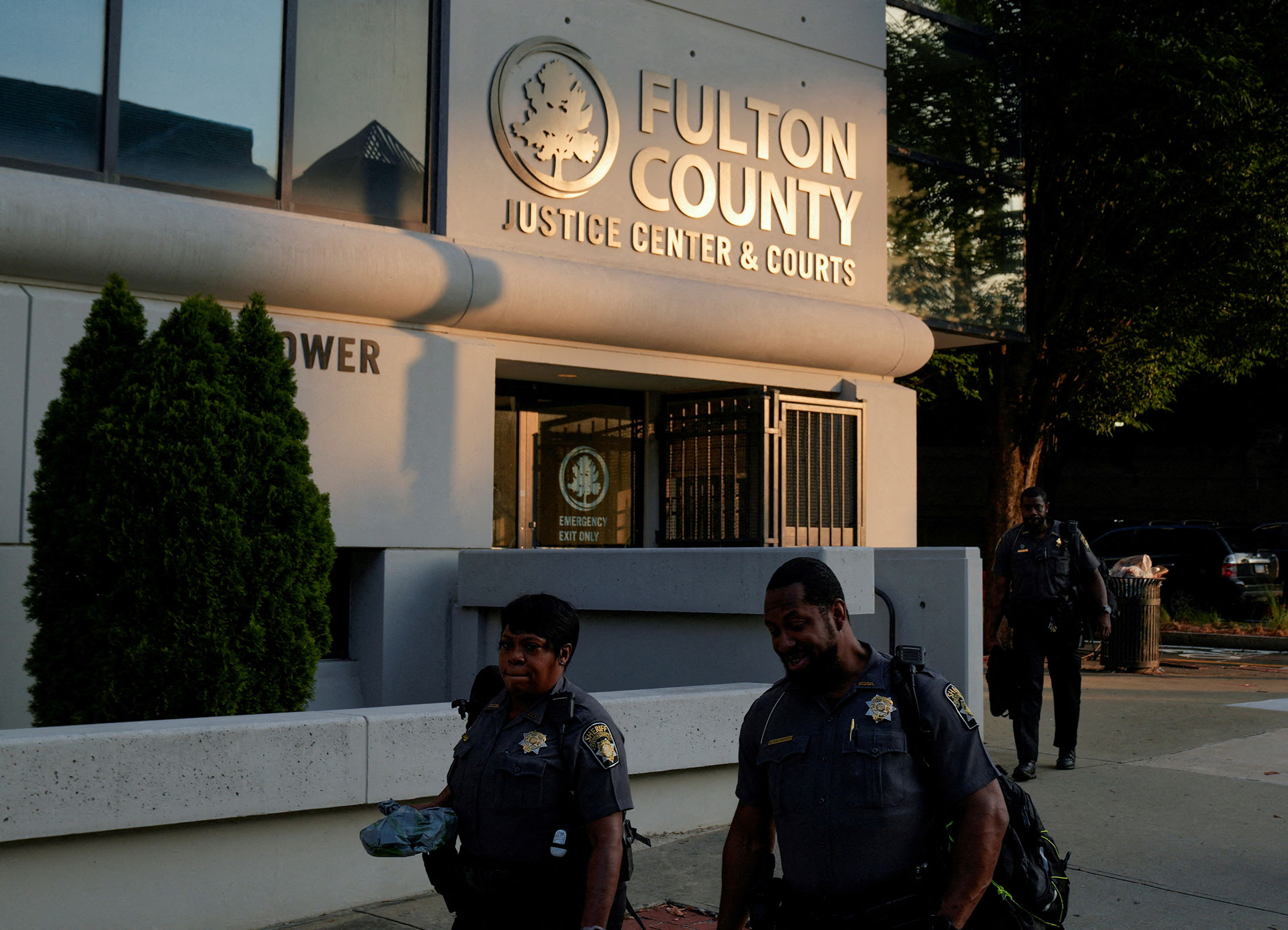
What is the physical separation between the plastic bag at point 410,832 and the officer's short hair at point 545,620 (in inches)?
19.9

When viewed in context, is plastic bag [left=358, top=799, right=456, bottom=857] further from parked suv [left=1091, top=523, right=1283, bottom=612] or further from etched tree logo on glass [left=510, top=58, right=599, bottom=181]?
parked suv [left=1091, top=523, right=1283, bottom=612]

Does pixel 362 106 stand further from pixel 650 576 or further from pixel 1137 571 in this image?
pixel 1137 571

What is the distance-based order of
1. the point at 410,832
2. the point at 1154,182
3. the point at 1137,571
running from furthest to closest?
the point at 1154,182 → the point at 1137,571 → the point at 410,832

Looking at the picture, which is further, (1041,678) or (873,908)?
(1041,678)

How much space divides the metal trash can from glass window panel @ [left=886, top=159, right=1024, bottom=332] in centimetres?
337

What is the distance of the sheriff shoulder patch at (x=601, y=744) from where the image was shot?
3398mm

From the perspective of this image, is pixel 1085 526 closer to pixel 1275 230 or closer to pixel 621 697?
pixel 1275 230

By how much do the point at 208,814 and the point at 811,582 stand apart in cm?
341

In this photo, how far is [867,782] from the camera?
2.96 metres

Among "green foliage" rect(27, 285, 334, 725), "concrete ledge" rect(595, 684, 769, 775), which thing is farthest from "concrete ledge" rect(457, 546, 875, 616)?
"green foliage" rect(27, 285, 334, 725)

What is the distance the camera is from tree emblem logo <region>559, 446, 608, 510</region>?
41.7 feet

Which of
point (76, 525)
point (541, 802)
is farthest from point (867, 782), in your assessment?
point (76, 525)

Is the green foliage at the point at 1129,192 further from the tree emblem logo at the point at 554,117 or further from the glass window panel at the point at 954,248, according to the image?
the tree emblem logo at the point at 554,117

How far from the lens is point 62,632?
6.78 m
